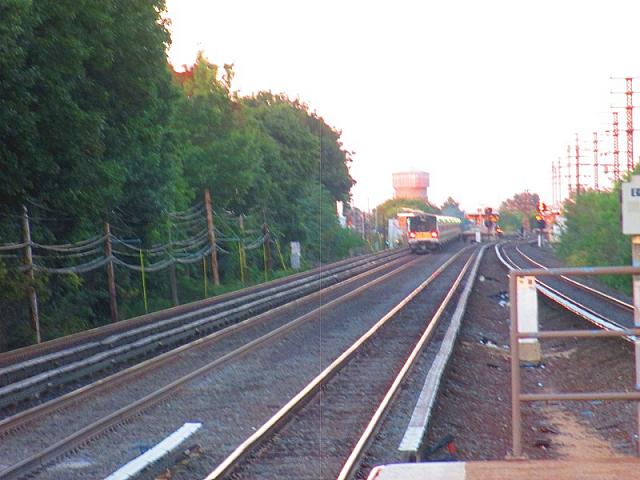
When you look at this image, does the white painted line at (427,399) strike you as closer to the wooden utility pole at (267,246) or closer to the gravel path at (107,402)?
the gravel path at (107,402)

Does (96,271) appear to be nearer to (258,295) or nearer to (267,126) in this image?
(258,295)

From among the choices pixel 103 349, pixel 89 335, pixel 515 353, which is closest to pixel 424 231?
pixel 89 335

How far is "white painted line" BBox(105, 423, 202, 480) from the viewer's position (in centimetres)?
877

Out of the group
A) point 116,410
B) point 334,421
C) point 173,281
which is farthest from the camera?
point 173,281

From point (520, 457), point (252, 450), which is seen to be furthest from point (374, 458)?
point (520, 457)

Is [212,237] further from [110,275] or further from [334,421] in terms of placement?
[334,421]

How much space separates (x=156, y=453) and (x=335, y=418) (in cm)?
291

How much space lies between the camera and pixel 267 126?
6569 cm

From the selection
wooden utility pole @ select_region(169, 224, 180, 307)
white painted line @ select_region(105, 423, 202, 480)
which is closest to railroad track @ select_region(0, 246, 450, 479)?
white painted line @ select_region(105, 423, 202, 480)

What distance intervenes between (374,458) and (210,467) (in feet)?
4.95

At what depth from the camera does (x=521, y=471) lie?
7.23m

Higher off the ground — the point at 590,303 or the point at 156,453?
the point at 156,453

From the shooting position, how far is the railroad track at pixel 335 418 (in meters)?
9.40

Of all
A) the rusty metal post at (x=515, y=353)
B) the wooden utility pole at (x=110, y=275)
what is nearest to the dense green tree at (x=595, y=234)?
the wooden utility pole at (x=110, y=275)
